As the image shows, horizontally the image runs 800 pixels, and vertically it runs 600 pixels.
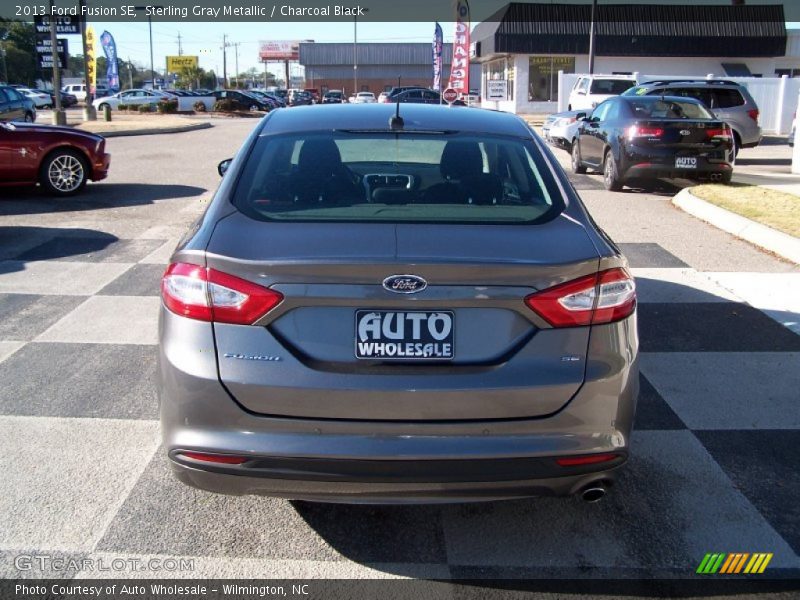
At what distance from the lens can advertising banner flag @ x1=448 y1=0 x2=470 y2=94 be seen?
29.7m

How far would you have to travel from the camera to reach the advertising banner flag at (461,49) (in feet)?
97.6

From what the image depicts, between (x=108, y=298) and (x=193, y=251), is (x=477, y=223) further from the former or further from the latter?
(x=108, y=298)

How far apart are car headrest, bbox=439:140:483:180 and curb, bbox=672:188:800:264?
552 cm

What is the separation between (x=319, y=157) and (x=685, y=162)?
10.4 metres

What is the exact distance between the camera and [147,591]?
3.04m

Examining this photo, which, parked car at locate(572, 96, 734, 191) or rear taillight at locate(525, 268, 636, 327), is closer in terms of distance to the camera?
rear taillight at locate(525, 268, 636, 327)

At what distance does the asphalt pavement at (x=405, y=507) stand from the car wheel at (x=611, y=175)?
6.13 metres

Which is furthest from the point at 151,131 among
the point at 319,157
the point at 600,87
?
the point at 319,157

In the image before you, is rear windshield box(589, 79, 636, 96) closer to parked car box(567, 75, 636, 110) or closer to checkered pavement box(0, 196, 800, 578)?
parked car box(567, 75, 636, 110)

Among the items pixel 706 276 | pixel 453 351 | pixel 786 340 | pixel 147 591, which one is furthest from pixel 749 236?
pixel 147 591

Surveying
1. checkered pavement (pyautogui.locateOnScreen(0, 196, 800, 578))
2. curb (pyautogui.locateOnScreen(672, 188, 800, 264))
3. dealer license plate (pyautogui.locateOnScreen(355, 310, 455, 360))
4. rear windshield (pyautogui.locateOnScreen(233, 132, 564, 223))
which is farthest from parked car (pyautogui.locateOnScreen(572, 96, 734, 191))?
dealer license plate (pyautogui.locateOnScreen(355, 310, 455, 360))

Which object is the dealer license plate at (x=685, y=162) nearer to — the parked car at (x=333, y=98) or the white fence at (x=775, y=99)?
the white fence at (x=775, y=99)

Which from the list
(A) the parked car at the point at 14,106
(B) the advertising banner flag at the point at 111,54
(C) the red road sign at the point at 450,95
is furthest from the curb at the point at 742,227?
(B) the advertising banner flag at the point at 111,54

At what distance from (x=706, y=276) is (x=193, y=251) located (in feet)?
19.6
